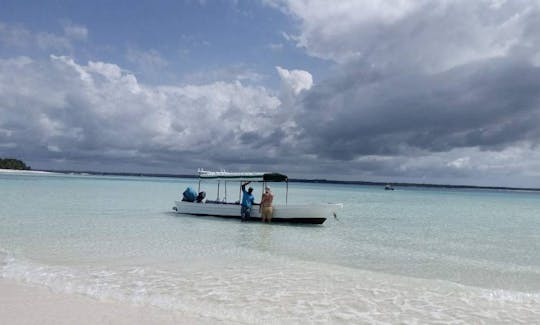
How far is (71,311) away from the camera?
6785 millimetres

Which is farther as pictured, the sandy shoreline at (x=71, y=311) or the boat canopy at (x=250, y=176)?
the boat canopy at (x=250, y=176)

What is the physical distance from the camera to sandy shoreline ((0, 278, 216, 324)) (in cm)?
Answer: 632

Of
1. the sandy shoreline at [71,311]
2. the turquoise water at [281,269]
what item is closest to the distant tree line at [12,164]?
the turquoise water at [281,269]

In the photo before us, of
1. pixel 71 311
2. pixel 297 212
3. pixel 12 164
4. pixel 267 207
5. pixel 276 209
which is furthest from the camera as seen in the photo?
pixel 12 164

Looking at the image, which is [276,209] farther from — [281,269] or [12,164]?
[12,164]

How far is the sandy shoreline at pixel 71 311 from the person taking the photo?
6316 millimetres

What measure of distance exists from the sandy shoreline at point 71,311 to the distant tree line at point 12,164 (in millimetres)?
170640

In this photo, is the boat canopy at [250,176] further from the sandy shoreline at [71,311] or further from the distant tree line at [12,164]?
the distant tree line at [12,164]

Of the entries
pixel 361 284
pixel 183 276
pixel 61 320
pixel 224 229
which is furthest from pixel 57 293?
pixel 224 229

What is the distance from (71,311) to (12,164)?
176213mm

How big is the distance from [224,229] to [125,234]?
468 centimetres

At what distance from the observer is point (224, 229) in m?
19.8

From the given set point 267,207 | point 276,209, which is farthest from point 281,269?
point 276,209

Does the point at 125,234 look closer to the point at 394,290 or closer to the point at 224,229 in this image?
the point at 224,229
